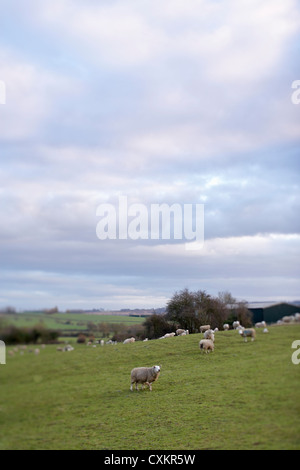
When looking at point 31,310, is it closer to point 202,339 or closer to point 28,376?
point 28,376

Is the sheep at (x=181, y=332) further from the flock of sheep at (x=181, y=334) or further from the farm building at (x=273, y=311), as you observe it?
the farm building at (x=273, y=311)

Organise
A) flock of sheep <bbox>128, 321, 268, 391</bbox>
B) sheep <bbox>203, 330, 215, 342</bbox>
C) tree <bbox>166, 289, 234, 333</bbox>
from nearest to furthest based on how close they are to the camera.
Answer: flock of sheep <bbox>128, 321, 268, 391</bbox> → sheep <bbox>203, 330, 215, 342</bbox> → tree <bbox>166, 289, 234, 333</bbox>

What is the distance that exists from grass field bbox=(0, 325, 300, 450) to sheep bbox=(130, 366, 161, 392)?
108 millimetres

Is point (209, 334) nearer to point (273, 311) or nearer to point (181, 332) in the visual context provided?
point (181, 332)

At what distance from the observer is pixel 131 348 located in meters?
7.25

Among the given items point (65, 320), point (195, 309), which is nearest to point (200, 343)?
point (195, 309)

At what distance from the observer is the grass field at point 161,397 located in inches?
220

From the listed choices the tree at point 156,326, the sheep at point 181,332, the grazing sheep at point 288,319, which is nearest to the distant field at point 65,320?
the tree at point 156,326

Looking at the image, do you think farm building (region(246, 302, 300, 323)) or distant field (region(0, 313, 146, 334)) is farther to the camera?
distant field (region(0, 313, 146, 334))

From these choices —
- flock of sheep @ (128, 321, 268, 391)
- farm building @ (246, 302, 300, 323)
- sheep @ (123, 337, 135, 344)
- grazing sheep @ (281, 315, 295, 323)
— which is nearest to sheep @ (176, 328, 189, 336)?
flock of sheep @ (128, 321, 268, 391)

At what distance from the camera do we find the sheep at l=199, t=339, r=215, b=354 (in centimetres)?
639

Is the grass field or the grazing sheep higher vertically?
the grazing sheep

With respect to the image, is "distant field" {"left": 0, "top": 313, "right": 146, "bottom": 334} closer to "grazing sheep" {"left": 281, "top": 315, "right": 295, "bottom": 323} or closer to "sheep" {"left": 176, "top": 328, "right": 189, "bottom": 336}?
"sheep" {"left": 176, "top": 328, "right": 189, "bottom": 336}
